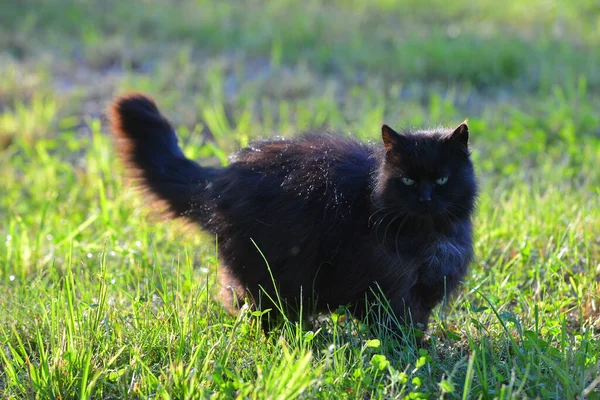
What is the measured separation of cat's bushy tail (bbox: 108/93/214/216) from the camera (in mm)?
3447

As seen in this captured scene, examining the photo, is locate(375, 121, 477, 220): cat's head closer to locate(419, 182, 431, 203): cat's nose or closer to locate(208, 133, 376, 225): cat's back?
locate(419, 182, 431, 203): cat's nose

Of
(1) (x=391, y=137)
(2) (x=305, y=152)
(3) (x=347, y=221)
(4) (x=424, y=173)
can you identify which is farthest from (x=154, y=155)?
(4) (x=424, y=173)

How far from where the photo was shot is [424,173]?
2824mm

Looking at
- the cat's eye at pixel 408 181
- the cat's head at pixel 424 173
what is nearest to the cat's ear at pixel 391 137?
the cat's head at pixel 424 173

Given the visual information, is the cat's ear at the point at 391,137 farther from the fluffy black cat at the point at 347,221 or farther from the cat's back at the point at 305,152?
the cat's back at the point at 305,152

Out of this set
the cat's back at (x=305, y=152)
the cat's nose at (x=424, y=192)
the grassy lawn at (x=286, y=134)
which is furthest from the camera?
the cat's back at (x=305, y=152)

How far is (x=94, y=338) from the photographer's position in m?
2.74

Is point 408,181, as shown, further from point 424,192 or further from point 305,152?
point 305,152

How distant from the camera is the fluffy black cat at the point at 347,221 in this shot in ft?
9.35

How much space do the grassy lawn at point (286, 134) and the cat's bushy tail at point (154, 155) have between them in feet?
0.65

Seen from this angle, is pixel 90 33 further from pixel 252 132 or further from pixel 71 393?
pixel 71 393

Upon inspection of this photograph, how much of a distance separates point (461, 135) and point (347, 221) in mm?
564

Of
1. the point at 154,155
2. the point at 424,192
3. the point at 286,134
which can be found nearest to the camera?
the point at 424,192

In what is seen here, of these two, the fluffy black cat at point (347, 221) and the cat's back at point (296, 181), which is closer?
the fluffy black cat at point (347, 221)
